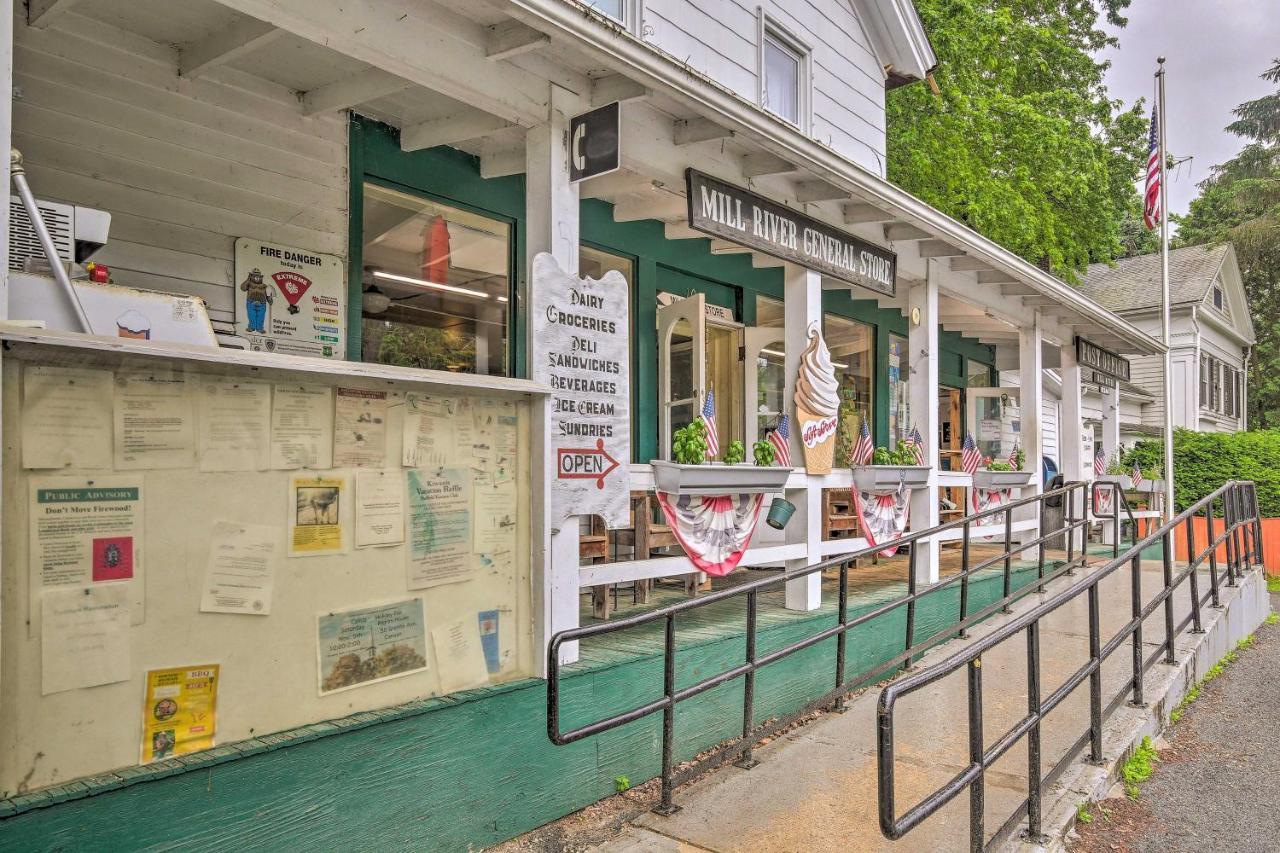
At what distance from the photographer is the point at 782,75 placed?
349 inches

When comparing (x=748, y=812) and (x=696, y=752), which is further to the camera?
(x=696, y=752)

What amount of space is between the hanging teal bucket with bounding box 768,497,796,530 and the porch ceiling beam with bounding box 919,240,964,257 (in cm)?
305

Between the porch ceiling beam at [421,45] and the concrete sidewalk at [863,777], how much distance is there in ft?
10.9

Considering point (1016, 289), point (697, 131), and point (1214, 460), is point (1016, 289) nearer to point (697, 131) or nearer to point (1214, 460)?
point (697, 131)

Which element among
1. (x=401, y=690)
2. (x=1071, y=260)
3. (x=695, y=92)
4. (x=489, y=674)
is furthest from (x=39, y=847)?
(x=1071, y=260)

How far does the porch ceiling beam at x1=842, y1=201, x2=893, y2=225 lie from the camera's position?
653cm

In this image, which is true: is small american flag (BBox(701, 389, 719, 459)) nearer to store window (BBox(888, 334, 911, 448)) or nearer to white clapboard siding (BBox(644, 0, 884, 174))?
white clapboard siding (BBox(644, 0, 884, 174))

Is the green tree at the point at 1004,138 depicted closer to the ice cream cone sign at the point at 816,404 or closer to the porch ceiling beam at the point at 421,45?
the ice cream cone sign at the point at 816,404

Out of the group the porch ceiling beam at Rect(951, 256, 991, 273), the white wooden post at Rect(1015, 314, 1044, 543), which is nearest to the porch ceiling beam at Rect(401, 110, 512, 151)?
the porch ceiling beam at Rect(951, 256, 991, 273)

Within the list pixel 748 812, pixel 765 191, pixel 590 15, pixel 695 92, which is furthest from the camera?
pixel 765 191

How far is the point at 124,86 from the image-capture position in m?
4.11

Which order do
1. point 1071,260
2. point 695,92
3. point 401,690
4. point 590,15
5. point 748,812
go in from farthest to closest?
point 1071,260 < point 695,92 < point 748,812 < point 590,15 < point 401,690

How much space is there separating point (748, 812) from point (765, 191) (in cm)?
390

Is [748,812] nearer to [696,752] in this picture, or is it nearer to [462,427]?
[696,752]
